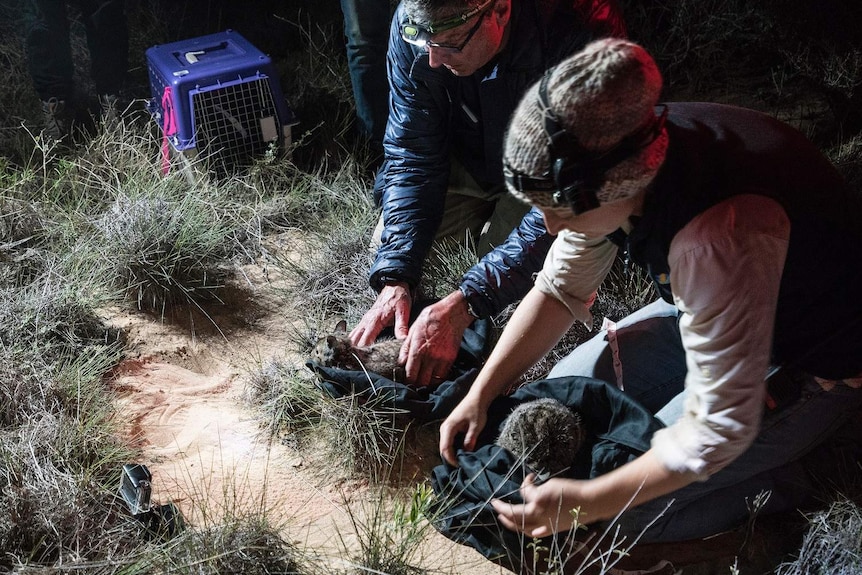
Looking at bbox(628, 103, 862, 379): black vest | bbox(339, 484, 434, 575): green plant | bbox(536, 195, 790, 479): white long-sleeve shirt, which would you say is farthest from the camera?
bbox(339, 484, 434, 575): green plant

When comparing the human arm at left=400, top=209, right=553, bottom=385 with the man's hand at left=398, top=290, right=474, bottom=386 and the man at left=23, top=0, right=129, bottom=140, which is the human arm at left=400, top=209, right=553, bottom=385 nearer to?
the man's hand at left=398, top=290, right=474, bottom=386

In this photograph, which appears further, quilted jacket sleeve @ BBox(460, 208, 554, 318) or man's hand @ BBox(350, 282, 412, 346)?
man's hand @ BBox(350, 282, 412, 346)

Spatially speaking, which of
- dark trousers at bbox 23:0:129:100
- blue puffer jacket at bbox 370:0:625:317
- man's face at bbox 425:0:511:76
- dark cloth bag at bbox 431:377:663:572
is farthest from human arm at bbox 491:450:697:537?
dark trousers at bbox 23:0:129:100

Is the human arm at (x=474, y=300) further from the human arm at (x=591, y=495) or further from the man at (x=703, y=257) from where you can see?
the human arm at (x=591, y=495)

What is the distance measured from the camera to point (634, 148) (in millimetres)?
2084

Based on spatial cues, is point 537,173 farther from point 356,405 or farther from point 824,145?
point 824,145

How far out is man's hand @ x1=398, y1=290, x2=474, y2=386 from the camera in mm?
3469

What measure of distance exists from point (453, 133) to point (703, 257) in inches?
82.4

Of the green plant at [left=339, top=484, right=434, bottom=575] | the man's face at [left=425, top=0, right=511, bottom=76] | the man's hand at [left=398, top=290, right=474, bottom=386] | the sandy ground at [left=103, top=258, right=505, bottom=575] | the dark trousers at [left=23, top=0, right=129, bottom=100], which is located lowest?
the sandy ground at [left=103, top=258, right=505, bottom=575]

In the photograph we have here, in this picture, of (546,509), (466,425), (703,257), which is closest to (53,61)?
(466,425)

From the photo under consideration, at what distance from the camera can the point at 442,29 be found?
3.16 metres

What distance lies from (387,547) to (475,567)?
0.41 m

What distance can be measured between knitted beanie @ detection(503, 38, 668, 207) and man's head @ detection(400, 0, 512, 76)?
42.6 inches

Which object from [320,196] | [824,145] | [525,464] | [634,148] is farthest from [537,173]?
[824,145]
